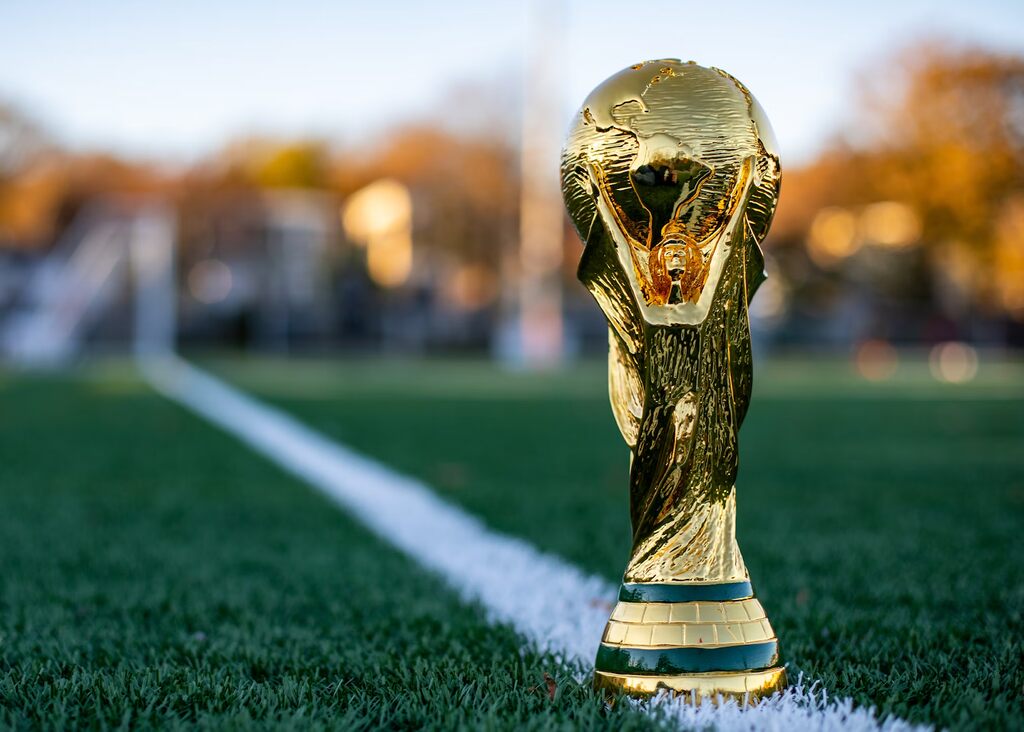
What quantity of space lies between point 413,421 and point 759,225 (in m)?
7.33

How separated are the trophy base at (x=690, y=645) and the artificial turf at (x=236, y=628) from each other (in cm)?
6

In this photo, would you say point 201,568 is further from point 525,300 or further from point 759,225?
point 525,300

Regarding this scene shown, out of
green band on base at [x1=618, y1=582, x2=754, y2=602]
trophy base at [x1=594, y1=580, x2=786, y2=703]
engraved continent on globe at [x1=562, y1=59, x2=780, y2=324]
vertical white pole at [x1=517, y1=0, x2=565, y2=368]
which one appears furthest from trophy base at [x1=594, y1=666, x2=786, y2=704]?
vertical white pole at [x1=517, y1=0, x2=565, y2=368]

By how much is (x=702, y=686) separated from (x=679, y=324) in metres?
0.52

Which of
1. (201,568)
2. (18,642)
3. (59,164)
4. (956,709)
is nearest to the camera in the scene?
(956,709)

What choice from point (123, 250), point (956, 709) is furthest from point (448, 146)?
point (956, 709)

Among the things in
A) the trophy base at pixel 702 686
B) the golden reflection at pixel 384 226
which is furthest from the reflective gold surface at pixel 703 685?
the golden reflection at pixel 384 226

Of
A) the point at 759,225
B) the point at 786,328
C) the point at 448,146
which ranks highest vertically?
the point at 448,146

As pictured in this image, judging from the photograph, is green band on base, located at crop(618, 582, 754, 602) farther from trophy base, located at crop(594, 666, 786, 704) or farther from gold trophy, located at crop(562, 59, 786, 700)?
trophy base, located at crop(594, 666, 786, 704)

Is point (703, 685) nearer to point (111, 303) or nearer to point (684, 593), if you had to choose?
point (684, 593)

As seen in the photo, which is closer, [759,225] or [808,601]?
[759,225]

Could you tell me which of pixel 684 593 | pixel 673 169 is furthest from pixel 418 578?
pixel 673 169

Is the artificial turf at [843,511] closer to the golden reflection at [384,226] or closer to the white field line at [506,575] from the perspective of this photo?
the white field line at [506,575]

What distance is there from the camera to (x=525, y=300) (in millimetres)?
27312
